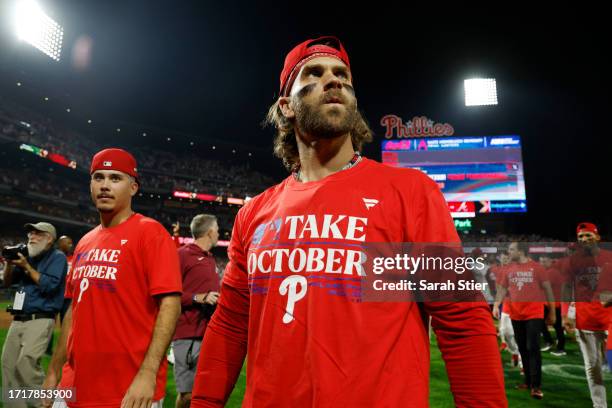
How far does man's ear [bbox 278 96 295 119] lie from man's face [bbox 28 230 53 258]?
5.18 metres

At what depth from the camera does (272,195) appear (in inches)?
75.7

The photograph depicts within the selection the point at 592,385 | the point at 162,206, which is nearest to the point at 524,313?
the point at 592,385

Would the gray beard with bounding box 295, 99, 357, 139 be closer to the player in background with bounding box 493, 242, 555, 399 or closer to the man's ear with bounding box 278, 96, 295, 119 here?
the man's ear with bounding box 278, 96, 295, 119

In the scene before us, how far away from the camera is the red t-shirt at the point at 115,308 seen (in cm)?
274

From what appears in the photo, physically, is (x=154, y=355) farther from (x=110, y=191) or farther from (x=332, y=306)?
(x=332, y=306)

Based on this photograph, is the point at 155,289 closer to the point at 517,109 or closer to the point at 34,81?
the point at 517,109

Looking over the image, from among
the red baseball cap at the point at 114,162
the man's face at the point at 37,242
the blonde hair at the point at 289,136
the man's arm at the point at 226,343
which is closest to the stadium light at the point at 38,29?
the man's face at the point at 37,242

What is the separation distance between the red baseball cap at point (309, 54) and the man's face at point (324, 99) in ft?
0.18

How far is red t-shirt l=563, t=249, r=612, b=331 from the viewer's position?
226 inches

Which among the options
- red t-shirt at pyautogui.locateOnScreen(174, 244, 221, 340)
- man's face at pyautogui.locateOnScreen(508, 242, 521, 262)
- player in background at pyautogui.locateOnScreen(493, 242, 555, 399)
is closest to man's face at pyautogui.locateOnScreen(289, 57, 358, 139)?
red t-shirt at pyautogui.locateOnScreen(174, 244, 221, 340)

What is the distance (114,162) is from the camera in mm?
3414

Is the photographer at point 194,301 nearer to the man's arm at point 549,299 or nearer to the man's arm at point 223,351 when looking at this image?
the man's arm at point 223,351

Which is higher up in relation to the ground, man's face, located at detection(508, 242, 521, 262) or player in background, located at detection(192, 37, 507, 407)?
man's face, located at detection(508, 242, 521, 262)

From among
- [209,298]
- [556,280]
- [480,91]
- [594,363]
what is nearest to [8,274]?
[209,298]
